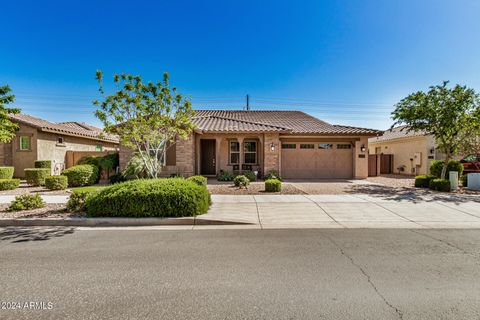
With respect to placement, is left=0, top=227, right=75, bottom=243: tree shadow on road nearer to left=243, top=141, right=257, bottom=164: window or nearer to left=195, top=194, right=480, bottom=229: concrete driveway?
left=195, top=194, right=480, bottom=229: concrete driveway

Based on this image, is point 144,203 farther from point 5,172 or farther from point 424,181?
point 424,181

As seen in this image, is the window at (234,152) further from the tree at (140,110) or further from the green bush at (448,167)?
the green bush at (448,167)

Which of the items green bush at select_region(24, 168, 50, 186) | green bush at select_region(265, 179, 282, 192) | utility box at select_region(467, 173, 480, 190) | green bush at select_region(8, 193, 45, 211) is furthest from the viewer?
green bush at select_region(24, 168, 50, 186)

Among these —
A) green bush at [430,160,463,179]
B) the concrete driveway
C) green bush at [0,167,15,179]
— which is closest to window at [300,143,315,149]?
the concrete driveway

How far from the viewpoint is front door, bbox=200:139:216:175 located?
16203mm

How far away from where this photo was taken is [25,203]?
6918 millimetres

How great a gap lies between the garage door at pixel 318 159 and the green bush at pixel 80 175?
11692 millimetres

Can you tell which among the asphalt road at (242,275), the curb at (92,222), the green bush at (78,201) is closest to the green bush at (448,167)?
the asphalt road at (242,275)

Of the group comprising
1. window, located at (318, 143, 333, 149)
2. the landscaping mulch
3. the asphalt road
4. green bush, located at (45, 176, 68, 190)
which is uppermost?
window, located at (318, 143, 333, 149)

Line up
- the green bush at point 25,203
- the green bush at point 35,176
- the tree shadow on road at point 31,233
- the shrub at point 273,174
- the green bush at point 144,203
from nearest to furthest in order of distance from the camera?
the tree shadow on road at point 31,233, the green bush at point 144,203, the green bush at point 25,203, the green bush at point 35,176, the shrub at point 273,174

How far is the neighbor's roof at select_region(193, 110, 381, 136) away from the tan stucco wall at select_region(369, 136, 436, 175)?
6756 mm

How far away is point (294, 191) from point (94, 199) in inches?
313

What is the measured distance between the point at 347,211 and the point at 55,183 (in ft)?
42.1

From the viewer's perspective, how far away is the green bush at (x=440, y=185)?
10720 mm
